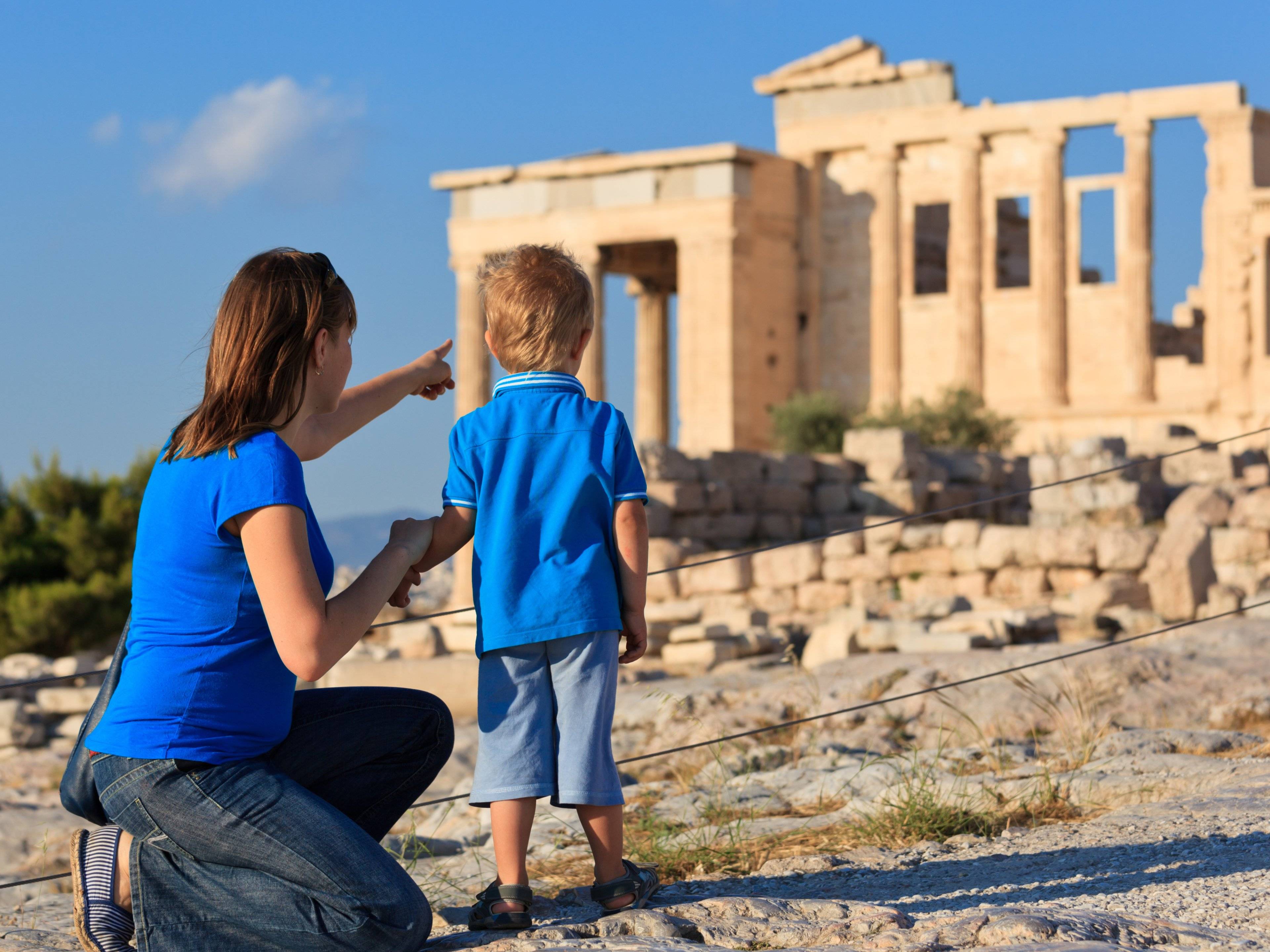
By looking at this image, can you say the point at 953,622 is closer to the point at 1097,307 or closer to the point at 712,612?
the point at 712,612

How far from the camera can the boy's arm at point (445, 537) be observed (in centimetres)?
350

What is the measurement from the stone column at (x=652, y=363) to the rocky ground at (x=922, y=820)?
20568 mm

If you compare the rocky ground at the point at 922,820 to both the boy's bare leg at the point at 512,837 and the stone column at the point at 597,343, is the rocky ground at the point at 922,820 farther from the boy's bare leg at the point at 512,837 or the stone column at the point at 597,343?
the stone column at the point at 597,343

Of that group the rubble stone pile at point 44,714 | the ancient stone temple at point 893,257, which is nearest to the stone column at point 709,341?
the ancient stone temple at point 893,257

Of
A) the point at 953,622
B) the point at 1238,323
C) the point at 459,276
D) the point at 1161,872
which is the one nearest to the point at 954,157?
the point at 1238,323

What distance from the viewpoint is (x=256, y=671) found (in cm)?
319

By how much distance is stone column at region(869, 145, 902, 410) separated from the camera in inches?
1124

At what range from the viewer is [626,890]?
11.2 ft

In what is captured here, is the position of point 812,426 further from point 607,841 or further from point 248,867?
point 248,867

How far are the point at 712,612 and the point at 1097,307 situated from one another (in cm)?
1501

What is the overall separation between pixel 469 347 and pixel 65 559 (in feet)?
30.9

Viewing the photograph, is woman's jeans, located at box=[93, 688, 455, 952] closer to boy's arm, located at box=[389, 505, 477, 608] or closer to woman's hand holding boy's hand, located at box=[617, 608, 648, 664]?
boy's arm, located at box=[389, 505, 477, 608]

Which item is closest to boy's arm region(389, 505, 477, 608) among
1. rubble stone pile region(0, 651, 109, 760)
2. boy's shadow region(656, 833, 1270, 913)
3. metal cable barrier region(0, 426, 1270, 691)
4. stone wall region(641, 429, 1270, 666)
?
metal cable barrier region(0, 426, 1270, 691)

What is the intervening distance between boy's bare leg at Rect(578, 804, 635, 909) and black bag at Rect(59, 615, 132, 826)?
3.14 ft
